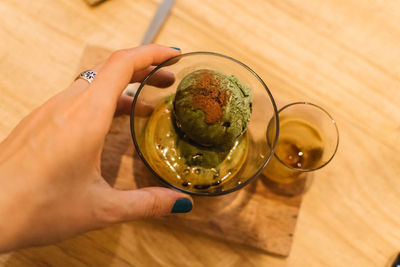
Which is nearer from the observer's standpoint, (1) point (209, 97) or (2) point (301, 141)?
(1) point (209, 97)

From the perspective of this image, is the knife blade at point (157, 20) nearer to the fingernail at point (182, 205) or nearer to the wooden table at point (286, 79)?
the wooden table at point (286, 79)

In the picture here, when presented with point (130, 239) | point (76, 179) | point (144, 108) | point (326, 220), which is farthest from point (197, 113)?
point (326, 220)

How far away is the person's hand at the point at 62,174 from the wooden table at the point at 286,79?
0.29 m

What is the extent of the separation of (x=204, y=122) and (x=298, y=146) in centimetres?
40

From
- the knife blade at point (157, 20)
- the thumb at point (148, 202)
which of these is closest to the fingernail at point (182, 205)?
the thumb at point (148, 202)

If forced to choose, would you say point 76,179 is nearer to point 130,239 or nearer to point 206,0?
point 130,239

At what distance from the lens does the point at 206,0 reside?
1.13 meters

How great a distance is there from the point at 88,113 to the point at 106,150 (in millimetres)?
313

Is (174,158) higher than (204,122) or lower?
lower

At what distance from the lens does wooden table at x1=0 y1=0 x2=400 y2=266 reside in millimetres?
939

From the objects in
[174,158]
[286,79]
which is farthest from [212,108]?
[286,79]

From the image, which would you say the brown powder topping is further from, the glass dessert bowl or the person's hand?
the person's hand

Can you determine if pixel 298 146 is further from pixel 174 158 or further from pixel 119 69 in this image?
pixel 119 69

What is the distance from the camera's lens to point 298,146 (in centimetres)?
98
